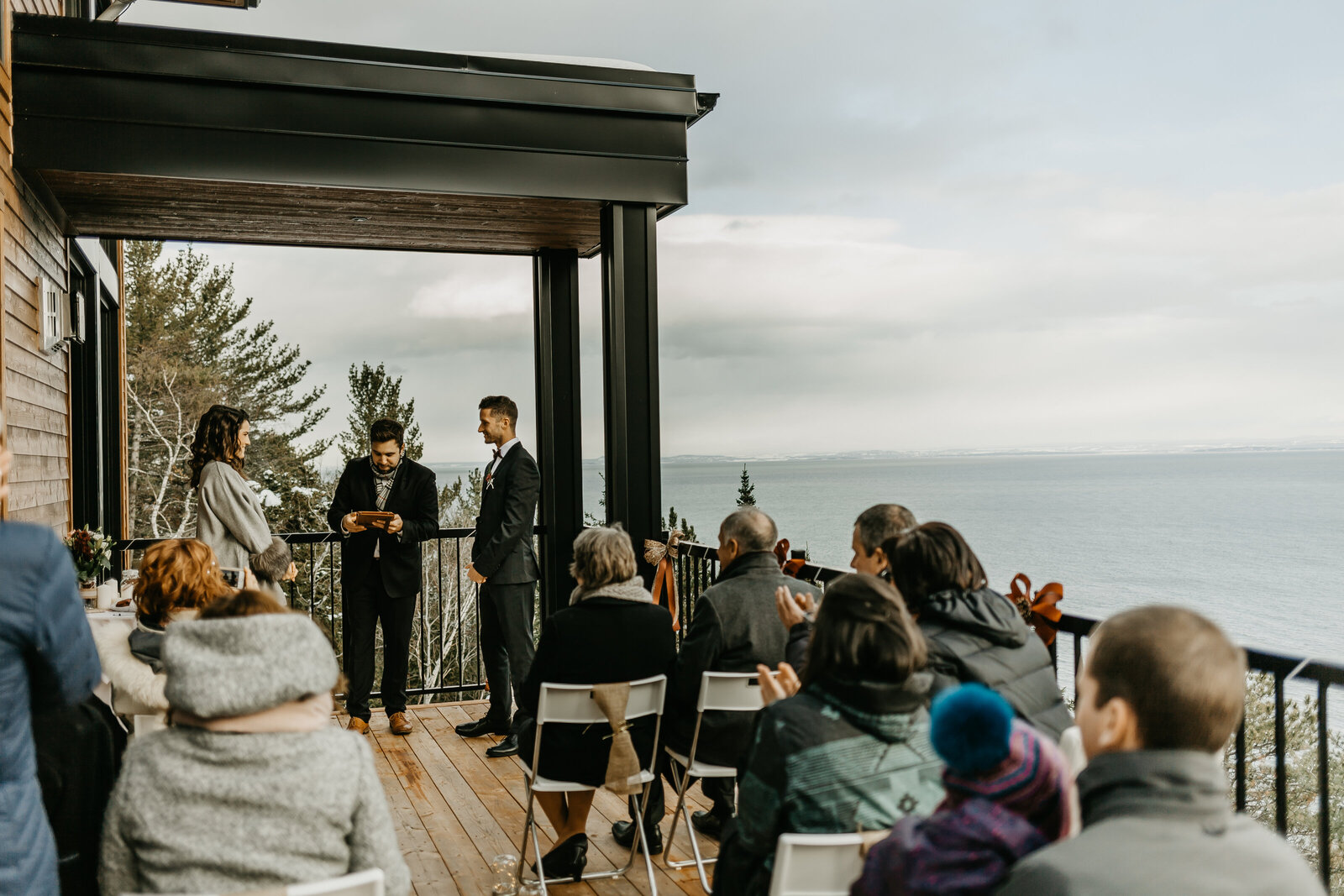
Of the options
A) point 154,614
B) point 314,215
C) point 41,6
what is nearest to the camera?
point 154,614

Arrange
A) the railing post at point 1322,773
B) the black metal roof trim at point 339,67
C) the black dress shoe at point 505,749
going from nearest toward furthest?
the railing post at point 1322,773, the black metal roof trim at point 339,67, the black dress shoe at point 505,749

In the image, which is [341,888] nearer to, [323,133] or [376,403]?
[323,133]

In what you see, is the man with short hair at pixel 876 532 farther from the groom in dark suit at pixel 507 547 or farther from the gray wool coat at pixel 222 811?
the groom in dark suit at pixel 507 547

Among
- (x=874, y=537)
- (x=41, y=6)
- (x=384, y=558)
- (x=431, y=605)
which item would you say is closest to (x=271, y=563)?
(x=384, y=558)

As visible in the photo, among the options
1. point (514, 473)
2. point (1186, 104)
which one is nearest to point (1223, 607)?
point (1186, 104)

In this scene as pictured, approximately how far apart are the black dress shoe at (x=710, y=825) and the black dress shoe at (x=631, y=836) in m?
0.14

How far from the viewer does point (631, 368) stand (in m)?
4.84

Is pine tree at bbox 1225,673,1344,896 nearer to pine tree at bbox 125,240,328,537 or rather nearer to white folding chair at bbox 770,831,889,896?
pine tree at bbox 125,240,328,537

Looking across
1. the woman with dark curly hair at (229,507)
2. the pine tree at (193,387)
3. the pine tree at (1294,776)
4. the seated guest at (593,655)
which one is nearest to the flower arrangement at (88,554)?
the woman with dark curly hair at (229,507)

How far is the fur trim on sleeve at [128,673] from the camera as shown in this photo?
254cm

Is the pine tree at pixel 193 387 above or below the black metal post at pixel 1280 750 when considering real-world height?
above

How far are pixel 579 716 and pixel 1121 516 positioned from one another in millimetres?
64849

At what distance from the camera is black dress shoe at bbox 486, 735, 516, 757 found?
16.1 ft

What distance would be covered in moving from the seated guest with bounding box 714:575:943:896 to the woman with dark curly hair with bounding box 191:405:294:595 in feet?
9.95
